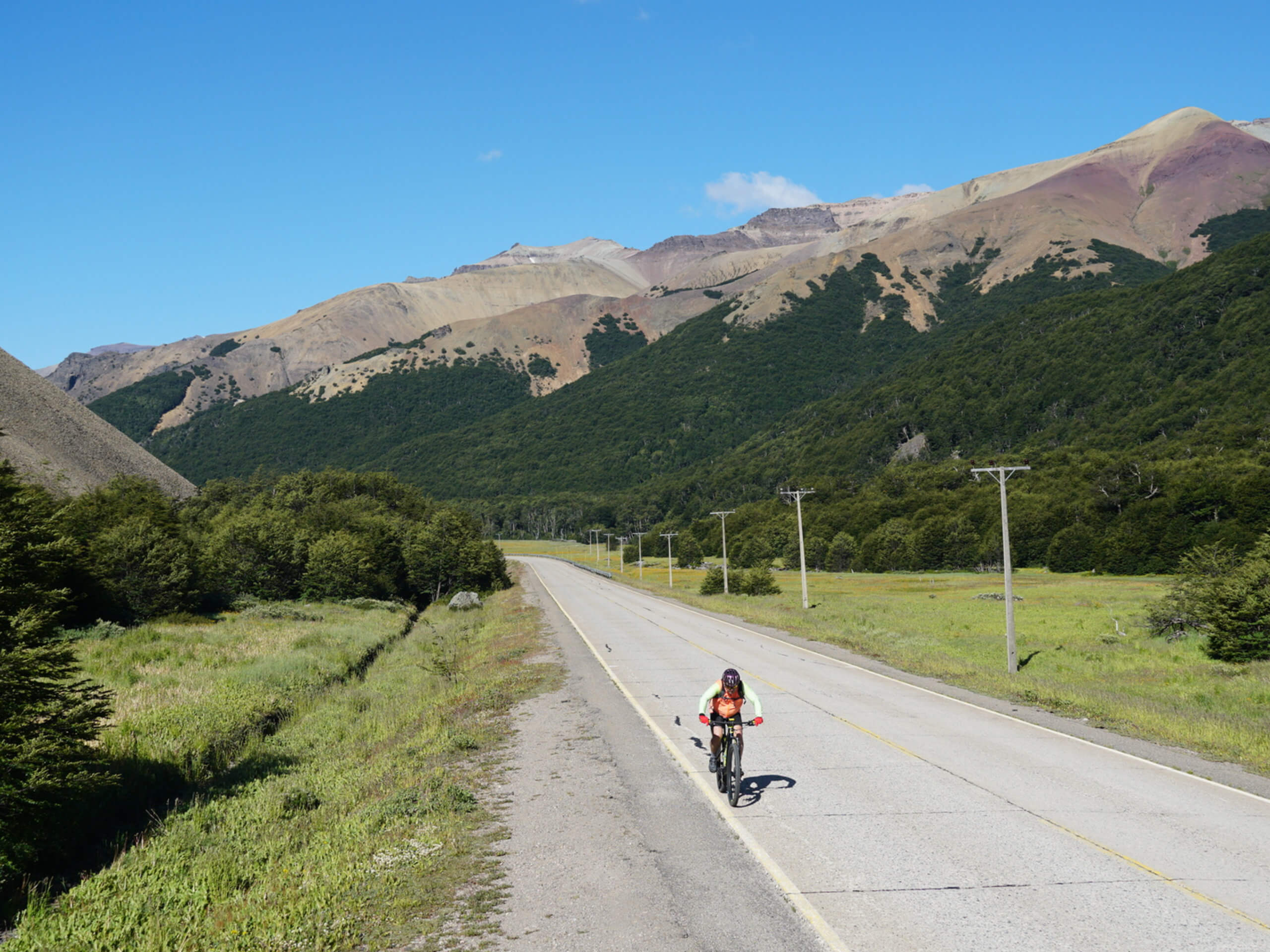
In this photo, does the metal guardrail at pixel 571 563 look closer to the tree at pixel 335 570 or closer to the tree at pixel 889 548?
the tree at pixel 335 570

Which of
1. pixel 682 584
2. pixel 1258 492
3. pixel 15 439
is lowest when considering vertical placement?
pixel 682 584

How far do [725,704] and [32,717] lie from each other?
A: 33.4ft

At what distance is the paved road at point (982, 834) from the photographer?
27.1ft

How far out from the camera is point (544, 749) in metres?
17.3

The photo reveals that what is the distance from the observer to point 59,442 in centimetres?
8781

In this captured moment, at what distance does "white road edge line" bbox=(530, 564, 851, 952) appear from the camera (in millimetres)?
8140

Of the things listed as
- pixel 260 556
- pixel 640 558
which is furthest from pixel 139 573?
pixel 640 558

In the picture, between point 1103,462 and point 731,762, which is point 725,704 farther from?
point 1103,462

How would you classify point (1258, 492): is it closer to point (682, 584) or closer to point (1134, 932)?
point (682, 584)

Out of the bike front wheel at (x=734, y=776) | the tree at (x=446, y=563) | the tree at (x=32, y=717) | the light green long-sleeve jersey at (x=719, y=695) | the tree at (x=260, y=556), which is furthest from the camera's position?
the tree at (x=446, y=563)

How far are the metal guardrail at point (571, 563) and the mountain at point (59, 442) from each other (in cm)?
5099

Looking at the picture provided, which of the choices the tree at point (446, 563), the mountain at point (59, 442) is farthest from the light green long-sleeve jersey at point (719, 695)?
the tree at point (446, 563)

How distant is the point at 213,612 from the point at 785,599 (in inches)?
1622

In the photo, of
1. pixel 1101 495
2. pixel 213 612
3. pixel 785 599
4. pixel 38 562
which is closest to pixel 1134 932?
pixel 38 562
